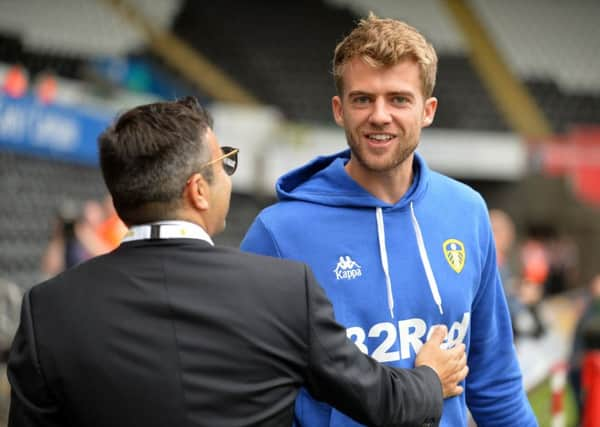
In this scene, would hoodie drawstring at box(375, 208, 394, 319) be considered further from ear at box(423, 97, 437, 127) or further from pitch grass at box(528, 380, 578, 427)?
pitch grass at box(528, 380, 578, 427)

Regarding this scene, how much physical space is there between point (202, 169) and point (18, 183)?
8.94m

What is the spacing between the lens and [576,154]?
49.5 ft

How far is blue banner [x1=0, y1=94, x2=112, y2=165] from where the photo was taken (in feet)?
29.2

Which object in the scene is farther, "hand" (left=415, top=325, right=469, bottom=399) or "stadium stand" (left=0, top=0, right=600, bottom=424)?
"stadium stand" (left=0, top=0, right=600, bottom=424)

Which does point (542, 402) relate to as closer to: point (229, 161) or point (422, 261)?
point (422, 261)

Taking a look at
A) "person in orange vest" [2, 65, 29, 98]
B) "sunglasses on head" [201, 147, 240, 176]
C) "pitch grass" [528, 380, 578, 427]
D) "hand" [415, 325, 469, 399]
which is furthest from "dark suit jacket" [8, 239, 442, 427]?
"person in orange vest" [2, 65, 29, 98]

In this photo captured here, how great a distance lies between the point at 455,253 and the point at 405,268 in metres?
0.16

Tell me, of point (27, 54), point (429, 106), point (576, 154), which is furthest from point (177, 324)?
point (576, 154)

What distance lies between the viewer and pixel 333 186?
2.14 metres

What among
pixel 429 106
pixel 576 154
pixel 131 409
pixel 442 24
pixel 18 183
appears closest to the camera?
pixel 131 409

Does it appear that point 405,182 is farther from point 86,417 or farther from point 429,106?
point 86,417

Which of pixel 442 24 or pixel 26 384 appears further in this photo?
pixel 442 24

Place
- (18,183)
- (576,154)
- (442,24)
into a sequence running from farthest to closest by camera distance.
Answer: (442,24) → (576,154) → (18,183)

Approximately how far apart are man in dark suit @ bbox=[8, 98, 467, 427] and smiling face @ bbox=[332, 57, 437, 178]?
0.48m
